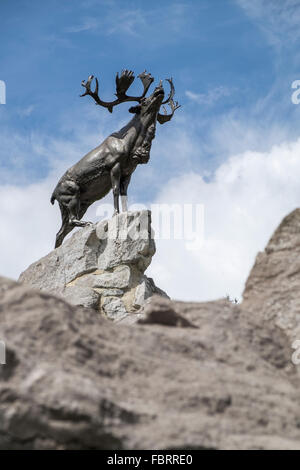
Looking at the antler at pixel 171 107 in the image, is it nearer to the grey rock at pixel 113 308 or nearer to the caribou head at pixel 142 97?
the caribou head at pixel 142 97

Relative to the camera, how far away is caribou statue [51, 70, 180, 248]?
9711 millimetres

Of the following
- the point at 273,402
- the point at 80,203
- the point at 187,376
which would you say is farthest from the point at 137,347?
the point at 80,203

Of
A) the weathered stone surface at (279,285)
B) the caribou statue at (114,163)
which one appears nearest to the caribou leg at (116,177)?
the caribou statue at (114,163)

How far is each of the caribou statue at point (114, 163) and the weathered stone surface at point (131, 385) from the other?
666 centimetres

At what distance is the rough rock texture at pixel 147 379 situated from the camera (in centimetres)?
A: 234

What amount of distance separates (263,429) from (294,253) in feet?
3.74

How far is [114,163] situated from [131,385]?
7.35 m

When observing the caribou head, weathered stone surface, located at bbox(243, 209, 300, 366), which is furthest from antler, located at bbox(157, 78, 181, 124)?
weathered stone surface, located at bbox(243, 209, 300, 366)

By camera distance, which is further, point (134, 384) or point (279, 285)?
point (279, 285)

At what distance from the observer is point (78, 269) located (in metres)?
8.77

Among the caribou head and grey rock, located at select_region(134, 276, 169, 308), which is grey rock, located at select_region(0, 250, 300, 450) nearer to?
grey rock, located at select_region(134, 276, 169, 308)

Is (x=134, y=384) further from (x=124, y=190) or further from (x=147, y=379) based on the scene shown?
(x=124, y=190)

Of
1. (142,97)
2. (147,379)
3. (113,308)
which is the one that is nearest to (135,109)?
(142,97)

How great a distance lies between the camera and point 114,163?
969 centimetres
